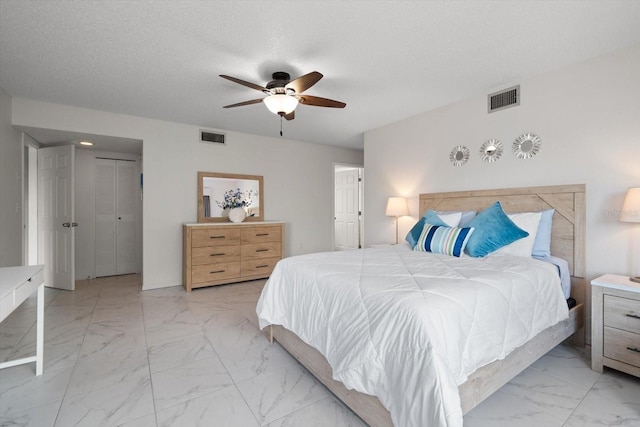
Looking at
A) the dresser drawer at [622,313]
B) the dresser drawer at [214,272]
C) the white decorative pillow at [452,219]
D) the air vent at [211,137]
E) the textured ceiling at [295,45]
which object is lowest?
the dresser drawer at [214,272]

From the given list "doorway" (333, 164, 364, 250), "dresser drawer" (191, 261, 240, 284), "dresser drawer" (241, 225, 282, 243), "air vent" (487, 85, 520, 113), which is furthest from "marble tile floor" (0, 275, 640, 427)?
"doorway" (333, 164, 364, 250)

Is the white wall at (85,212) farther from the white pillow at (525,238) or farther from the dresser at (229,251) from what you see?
the white pillow at (525,238)

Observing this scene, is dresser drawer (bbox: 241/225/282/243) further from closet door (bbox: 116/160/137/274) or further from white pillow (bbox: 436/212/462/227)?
white pillow (bbox: 436/212/462/227)

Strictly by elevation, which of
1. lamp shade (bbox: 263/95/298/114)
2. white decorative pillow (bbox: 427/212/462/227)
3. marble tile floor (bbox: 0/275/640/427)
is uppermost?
lamp shade (bbox: 263/95/298/114)

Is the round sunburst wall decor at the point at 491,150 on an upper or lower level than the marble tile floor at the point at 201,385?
upper

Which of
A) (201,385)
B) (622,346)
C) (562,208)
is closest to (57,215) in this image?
(201,385)

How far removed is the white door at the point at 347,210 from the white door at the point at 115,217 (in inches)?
175

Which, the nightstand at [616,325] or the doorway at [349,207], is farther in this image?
the doorway at [349,207]

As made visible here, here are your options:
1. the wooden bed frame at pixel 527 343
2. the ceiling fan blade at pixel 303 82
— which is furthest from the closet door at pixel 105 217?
the ceiling fan blade at pixel 303 82

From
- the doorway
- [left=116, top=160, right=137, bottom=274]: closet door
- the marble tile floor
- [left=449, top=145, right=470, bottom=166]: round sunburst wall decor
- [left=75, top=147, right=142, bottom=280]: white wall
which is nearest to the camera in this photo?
the marble tile floor

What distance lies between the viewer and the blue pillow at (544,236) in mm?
2557

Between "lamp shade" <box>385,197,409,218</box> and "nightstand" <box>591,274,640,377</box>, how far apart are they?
2.16 meters

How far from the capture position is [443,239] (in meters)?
2.76

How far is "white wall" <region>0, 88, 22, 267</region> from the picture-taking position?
309 centimetres
